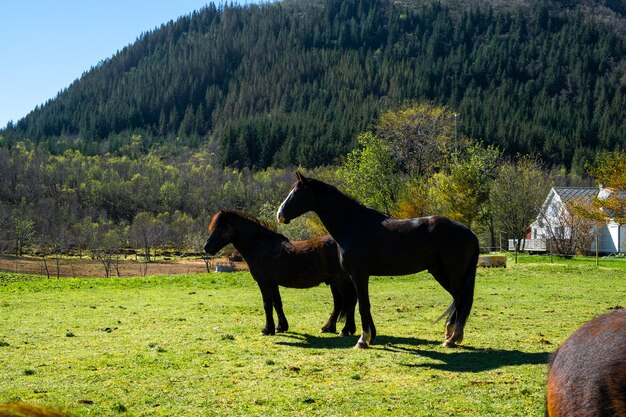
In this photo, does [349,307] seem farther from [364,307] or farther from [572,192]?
[572,192]

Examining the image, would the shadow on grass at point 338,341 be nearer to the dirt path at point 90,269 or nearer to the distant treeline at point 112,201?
the dirt path at point 90,269

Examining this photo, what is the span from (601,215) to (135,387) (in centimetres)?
3932

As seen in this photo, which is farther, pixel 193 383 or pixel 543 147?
pixel 543 147

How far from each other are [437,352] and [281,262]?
3843 millimetres

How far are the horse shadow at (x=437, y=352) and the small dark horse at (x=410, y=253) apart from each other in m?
0.42

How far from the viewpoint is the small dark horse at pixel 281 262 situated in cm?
1258

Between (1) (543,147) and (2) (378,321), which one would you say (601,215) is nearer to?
(2) (378,321)

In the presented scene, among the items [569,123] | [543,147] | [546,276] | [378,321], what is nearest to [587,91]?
[569,123]

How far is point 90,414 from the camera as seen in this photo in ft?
21.4

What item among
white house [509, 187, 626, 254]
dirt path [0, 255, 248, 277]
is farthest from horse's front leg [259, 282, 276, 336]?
white house [509, 187, 626, 254]

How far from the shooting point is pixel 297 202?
38.9ft

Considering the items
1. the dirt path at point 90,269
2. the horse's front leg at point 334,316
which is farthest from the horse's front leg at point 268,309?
the dirt path at point 90,269

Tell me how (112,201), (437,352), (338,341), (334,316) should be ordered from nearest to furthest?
(437,352) < (338,341) < (334,316) < (112,201)

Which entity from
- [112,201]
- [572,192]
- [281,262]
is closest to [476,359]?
[281,262]
